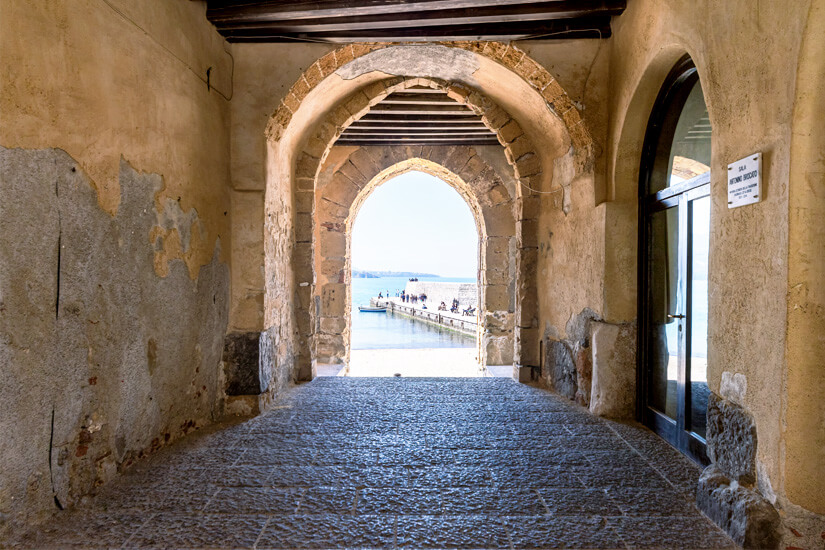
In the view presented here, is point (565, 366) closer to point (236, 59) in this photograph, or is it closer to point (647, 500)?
point (647, 500)

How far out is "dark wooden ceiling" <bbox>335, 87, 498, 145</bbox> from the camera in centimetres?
519

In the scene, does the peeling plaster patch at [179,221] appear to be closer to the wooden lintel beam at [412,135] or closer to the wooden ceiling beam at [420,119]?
the wooden ceiling beam at [420,119]

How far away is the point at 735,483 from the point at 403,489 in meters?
1.39

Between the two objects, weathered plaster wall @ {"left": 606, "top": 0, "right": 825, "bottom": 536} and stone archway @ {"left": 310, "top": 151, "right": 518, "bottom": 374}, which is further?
stone archway @ {"left": 310, "top": 151, "right": 518, "bottom": 374}

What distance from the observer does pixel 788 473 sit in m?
1.79

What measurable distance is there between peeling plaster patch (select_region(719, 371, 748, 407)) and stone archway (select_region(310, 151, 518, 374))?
15.4ft

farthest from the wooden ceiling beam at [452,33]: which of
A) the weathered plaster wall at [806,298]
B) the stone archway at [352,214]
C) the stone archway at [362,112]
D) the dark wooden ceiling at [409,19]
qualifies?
the stone archway at [352,214]

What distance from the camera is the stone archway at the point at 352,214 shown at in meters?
6.90

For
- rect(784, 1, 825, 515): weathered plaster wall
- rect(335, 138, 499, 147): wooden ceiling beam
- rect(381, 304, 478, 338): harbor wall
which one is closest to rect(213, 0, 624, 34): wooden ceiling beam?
rect(784, 1, 825, 515): weathered plaster wall

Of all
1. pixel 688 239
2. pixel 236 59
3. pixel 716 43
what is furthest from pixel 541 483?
pixel 236 59

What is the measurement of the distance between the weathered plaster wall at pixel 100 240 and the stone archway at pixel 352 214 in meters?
3.59

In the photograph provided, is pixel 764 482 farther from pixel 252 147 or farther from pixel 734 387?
pixel 252 147

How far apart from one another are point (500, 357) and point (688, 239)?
4598 millimetres

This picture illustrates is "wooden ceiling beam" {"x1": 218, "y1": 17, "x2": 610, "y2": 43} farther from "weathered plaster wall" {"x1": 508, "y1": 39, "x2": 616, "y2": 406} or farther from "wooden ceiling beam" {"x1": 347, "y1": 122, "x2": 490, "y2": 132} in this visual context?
"wooden ceiling beam" {"x1": 347, "y1": 122, "x2": 490, "y2": 132}
